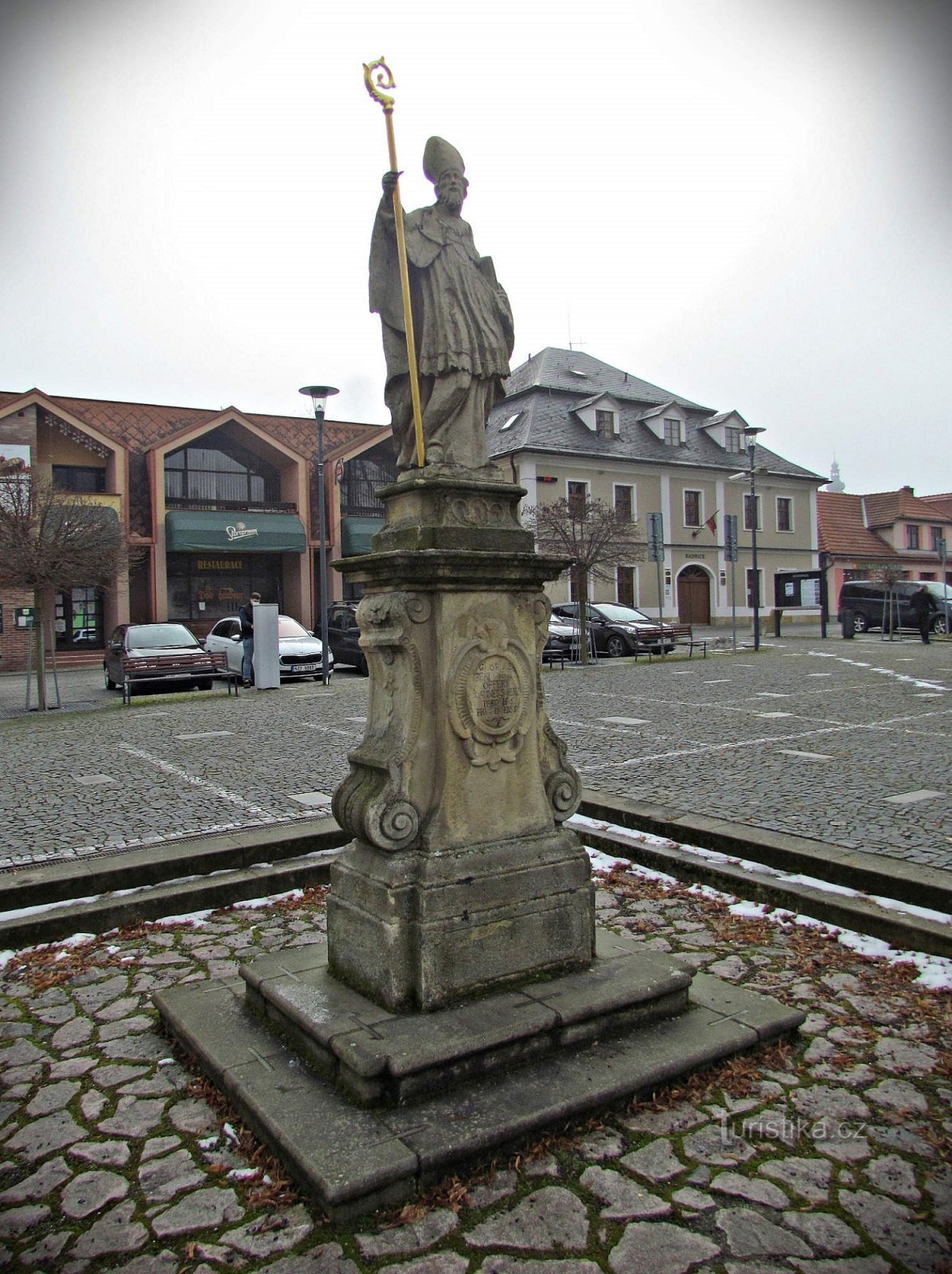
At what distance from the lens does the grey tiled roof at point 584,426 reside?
3612 centimetres

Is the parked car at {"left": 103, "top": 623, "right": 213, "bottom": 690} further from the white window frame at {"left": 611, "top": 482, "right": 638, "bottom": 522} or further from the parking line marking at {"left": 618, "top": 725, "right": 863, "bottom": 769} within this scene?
the white window frame at {"left": 611, "top": 482, "right": 638, "bottom": 522}

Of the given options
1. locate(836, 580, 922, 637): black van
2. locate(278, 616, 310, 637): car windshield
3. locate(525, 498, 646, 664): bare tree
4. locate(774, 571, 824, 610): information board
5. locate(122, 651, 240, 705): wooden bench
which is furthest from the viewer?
locate(774, 571, 824, 610): information board

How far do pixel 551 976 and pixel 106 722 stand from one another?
34.0 ft

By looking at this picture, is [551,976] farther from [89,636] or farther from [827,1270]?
[89,636]

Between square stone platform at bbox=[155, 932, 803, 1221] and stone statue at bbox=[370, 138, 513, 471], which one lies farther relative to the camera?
stone statue at bbox=[370, 138, 513, 471]

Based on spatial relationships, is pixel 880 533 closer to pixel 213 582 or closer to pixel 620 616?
pixel 620 616

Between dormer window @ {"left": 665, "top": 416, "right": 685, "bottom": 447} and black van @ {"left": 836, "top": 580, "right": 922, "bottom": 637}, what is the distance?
1107 cm

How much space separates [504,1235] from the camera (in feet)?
7.82

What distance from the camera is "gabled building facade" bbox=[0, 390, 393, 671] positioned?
2811 cm

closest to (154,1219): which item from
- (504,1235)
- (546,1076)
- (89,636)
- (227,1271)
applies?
(227,1271)

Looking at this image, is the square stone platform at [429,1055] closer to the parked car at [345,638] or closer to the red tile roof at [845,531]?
the parked car at [345,638]

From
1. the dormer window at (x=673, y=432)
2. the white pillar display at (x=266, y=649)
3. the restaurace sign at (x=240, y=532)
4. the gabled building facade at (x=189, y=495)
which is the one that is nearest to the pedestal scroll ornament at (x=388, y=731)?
the white pillar display at (x=266, y=649)

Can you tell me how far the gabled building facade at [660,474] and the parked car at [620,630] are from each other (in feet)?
37.7

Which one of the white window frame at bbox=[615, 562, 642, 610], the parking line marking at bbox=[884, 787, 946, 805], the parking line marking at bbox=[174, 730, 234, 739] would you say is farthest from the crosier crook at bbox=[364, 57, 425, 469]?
the white window frame at bbox=[615, 562, 642, 610]
